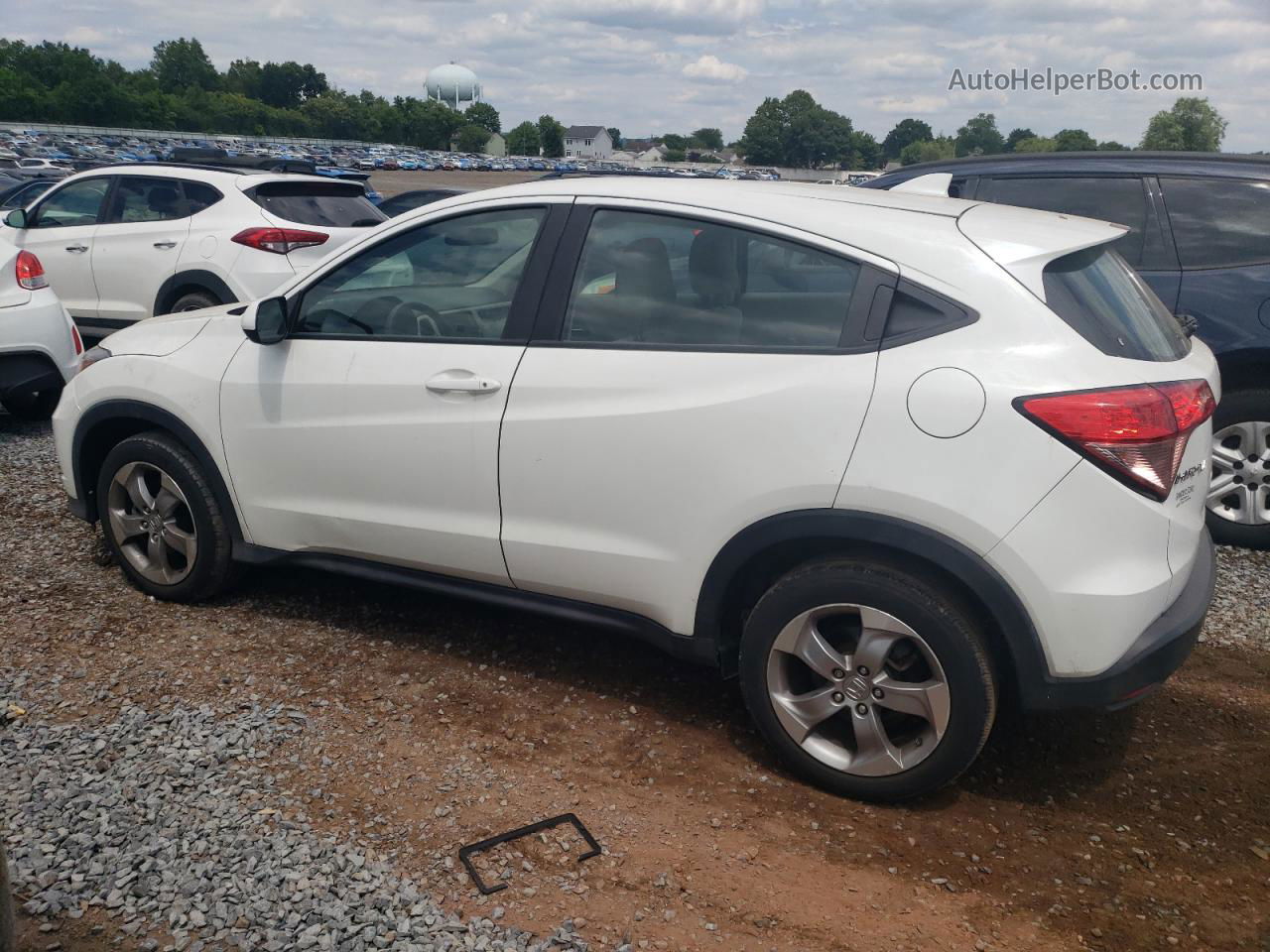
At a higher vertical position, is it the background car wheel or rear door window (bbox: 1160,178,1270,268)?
rear door window (bbox: 1160,178,1270,268)

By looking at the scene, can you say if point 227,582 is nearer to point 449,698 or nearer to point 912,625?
point 449,698

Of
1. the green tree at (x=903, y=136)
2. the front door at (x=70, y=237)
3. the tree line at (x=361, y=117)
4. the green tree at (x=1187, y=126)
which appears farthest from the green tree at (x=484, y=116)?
the front door at (x=70, y=237)

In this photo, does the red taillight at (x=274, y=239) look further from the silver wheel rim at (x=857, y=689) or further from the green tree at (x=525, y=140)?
the green tree at (x=525, y=140)

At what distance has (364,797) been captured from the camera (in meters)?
3.31

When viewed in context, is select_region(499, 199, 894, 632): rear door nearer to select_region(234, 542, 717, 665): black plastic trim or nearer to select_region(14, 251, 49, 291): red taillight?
select_region(234, 542, 717, 665): black plastic trim

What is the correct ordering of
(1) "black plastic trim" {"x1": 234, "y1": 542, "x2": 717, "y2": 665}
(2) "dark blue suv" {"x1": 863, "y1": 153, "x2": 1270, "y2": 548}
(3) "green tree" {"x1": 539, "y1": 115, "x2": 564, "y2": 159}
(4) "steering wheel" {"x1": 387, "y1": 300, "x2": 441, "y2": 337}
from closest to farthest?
(1) "black plastic trim" {"x1": 234, "y1": 542, "x2": 717, "y2": 665}
(4) "steering wheel" {"x1": 387, "y1": 300, "x2": 441, "y2": 337}
(2) "dark blue suv" {"x1": 863, "y1": 153, "x2": 1270, "y2": 548}
(3) "green tree" {"x1": 539, "y1": 115, "x2": 564, "y2": 159}

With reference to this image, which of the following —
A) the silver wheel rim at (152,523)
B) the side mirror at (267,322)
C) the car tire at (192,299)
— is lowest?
the silver wheel rim at (152,523)

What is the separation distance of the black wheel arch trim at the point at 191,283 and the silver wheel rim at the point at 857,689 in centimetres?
688

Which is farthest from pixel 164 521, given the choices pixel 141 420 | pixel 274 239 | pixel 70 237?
pixel 70 237

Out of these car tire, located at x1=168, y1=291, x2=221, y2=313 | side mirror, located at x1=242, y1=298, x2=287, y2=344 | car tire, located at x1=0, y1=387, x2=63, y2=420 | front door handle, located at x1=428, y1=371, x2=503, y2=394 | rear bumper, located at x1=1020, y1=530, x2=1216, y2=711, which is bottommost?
car tire, located at x1=0, y1=387, x2=63, y2=420

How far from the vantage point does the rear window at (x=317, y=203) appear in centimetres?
905

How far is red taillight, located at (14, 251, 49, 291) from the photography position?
23.7 feet

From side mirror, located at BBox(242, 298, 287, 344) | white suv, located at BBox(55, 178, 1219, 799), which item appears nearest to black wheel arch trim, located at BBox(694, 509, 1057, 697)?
white suv, located at BBox(55, 178, 1219, 799)

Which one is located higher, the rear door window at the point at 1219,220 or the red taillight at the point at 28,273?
the rear door window at the point at 1219,220
